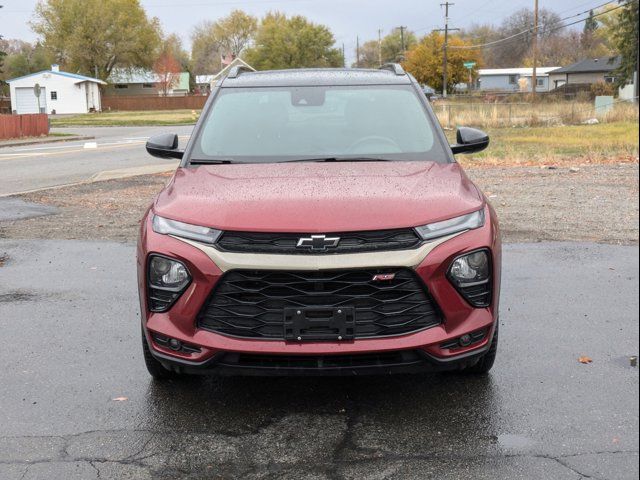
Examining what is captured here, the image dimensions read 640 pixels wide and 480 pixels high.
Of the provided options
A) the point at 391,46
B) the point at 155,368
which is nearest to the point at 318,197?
the point at 155,368

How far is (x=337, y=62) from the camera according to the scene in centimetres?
10944

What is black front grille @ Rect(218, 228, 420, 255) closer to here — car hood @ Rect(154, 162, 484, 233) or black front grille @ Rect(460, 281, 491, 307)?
car hood @ Rect(154, 162, 484, 233)

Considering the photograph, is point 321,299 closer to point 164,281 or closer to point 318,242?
point 318,242

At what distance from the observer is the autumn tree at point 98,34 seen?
91.9 meters

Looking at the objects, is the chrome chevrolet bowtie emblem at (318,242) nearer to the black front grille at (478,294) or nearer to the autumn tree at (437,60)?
the black front grille at (478,294)

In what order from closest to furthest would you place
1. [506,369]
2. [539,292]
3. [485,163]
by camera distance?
[506,369] → [539,292] → [485,163]

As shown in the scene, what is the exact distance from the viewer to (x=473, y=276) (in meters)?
3.63

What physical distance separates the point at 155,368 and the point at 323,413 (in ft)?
3.30

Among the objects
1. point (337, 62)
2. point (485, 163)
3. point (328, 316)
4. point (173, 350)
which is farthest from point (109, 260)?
point (337, 62)

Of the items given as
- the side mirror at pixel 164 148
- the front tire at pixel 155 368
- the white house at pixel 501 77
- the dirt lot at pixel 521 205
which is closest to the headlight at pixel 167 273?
the front tire at pixel 155 368

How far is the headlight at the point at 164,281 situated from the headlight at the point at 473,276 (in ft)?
4.21

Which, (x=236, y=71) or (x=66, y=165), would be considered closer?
(x=236, y=71)

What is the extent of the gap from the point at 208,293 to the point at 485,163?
14.7m

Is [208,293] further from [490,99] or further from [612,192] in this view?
[490,99]
